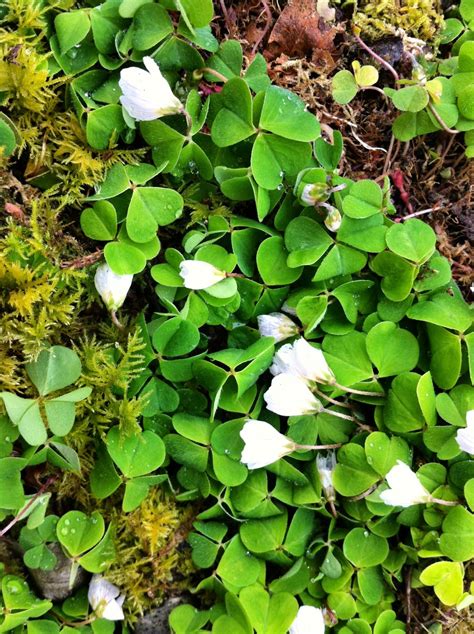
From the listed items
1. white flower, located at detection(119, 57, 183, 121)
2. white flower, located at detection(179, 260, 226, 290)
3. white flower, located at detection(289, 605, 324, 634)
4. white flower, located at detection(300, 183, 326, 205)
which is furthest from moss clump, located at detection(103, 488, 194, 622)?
white flower, located at detection(119, 57, 183, 121)

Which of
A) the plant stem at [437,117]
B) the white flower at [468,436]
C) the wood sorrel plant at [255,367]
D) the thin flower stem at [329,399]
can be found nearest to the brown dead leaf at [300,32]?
the wood sorrel plant at [255,367]

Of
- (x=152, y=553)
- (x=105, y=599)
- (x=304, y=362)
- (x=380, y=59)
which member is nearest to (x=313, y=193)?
(x=304, y=362)

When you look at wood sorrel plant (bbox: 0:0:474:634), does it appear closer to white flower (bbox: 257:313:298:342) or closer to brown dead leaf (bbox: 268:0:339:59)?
white flower (bbox: 257:313:298:342)

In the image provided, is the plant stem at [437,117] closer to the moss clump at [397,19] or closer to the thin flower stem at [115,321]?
the moss clump at [397,19]

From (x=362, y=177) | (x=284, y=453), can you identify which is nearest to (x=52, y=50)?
(x=362, y=177)

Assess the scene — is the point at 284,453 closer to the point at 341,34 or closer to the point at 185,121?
the point at 185,121

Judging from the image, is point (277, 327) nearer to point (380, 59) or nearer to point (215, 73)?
point (215, 73)
